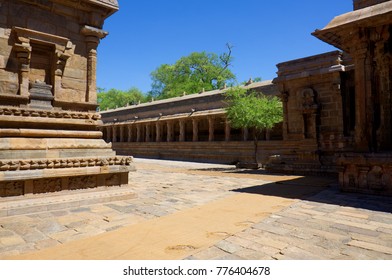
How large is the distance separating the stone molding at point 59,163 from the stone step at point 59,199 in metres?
0.57

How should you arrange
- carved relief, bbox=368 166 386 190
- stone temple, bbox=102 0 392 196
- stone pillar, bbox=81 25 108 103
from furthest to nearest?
1. stone temple, bbox=102 0 392 196
2. stone pillar, bbox=81 25 108 103
3. carved relief, bbox=368 166 386 190

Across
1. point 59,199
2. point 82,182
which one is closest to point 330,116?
point 82,182

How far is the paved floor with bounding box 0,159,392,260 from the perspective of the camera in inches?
130

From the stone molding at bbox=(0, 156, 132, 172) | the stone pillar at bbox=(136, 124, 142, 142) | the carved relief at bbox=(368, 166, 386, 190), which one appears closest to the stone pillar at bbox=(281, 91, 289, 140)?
the carved relief at bbox=(368, 166, 386, 190)

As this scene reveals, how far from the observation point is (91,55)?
23.5 ft

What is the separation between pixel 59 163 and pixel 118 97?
62543mm

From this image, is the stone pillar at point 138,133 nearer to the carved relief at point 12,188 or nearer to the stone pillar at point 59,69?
the stone pillar at point 59,69

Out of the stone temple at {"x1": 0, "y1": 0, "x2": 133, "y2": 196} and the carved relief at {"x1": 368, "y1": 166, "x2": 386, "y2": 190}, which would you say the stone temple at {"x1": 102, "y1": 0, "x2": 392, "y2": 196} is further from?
the stone temple at {"x1": 0, "y1": 0, "x2": 133, "y2": 196}

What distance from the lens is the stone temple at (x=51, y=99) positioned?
18.0ft

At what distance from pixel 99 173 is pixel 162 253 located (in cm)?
360

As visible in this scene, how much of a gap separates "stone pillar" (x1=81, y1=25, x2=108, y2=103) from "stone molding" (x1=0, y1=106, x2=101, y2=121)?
44cm

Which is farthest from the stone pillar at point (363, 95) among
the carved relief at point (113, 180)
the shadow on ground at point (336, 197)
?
the carved relief at point (113, 180)

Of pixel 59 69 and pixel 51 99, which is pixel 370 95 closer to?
pixel 59 69
